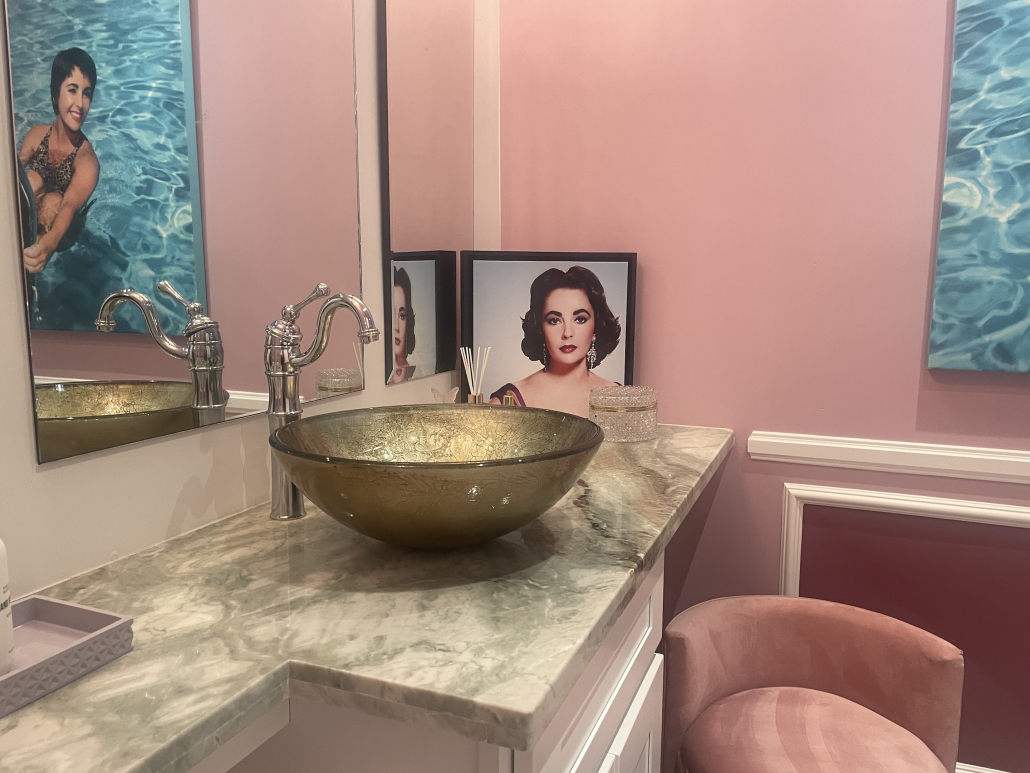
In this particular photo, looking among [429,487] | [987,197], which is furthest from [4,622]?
[987,197]

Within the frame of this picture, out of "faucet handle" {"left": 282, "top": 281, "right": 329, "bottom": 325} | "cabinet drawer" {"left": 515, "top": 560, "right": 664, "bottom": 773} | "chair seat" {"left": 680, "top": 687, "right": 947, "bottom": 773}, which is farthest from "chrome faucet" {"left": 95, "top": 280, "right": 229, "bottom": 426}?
"chair seat" {"left": 680, "top": 687, "right": 947, "bottom": 773}

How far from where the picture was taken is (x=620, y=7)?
1703 millimetres

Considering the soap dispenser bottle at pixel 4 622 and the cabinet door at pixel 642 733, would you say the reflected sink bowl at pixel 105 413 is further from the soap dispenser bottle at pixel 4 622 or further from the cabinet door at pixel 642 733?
the cabinet door at pixel 642 733

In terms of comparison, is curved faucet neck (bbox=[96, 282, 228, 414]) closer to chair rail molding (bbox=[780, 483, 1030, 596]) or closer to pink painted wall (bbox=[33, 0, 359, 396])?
pink painted wall (bbox=[33, 0, 359, 396])

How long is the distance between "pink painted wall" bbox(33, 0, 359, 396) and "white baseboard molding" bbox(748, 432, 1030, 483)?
2.89 feet

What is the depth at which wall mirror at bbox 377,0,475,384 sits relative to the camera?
150 cm

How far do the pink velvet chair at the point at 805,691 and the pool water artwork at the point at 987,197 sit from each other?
53 centimetres

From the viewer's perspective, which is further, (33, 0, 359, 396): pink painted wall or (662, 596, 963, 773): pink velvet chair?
(662, 596, 963, 773): pink velvet chair

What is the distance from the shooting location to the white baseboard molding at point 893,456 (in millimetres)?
1519

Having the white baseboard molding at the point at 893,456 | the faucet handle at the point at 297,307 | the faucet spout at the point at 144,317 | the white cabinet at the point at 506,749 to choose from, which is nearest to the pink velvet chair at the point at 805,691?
the white cabinet at the point at 506,749

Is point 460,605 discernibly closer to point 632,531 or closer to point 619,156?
point 632,531

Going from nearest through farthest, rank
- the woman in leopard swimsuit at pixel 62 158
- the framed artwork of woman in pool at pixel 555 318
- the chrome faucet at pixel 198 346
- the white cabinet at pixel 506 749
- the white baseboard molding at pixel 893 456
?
the white cabinet at pixel 506 749 → the woman in leopard swimsuit at pixel 62 158 → the chrome faucet at pixel 198 346 → the white baseboard molding at pixel 893 456 → the framed artwork of woman in pool at pixel 555 318

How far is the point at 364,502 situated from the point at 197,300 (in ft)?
1.31

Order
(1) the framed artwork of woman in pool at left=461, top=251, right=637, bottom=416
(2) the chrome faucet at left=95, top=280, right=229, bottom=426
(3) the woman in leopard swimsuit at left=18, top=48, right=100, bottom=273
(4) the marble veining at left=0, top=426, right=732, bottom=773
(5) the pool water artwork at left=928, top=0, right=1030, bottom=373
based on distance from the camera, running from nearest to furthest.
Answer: (4) the marble veining at left=0, top=426, right=732, bottom=773 < (3) the woman in leopard swimsuit at left=18, top=48, right=100, bottom=273 < (2) the chrome faucet at left=95, top=280, right=229, bottom=426 < (5) the pool water artwork at left=928, top=0, right=1030, bottom=373 < (1) the framed artwork of woman in pool at left=461, top=251, right=637, bottom=416
